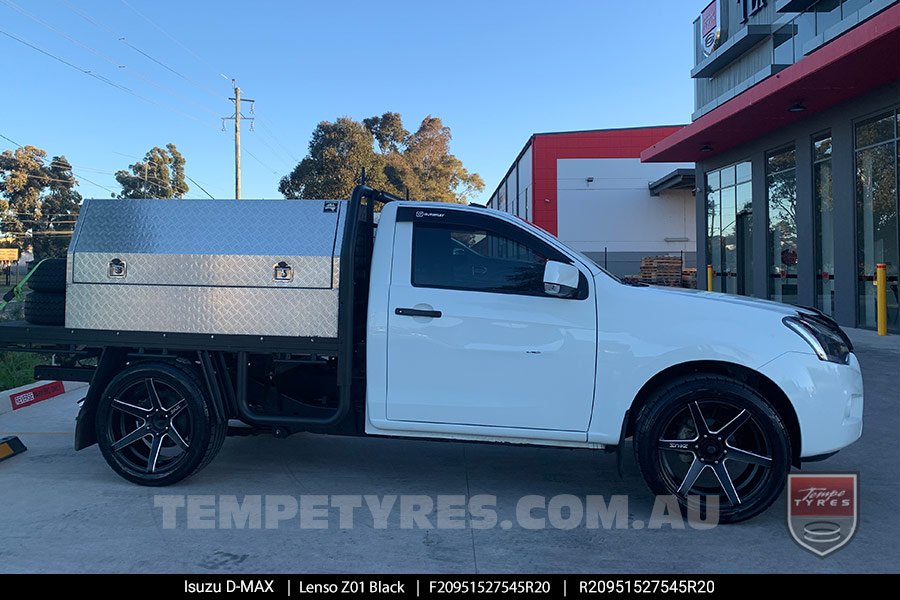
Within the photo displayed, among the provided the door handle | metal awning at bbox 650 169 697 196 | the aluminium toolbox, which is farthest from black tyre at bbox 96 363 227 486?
metal awning at bbox 650 169 697 196

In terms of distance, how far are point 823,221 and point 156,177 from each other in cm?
6057

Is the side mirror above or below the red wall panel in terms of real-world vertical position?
below

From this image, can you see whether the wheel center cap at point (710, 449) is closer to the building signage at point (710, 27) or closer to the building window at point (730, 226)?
the building window at point (730, 226)

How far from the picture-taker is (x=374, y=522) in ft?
14.3

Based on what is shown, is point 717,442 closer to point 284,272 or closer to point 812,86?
point 284,272

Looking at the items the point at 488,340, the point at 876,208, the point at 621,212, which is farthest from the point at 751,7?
the point at 488,340

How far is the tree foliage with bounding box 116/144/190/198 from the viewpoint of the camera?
2451 inches

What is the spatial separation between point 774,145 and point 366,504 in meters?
16.6

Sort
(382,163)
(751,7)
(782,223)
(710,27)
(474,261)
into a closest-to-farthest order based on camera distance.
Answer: (474,261) → (782,223) → (751,7) → (710,27) → (382,163)

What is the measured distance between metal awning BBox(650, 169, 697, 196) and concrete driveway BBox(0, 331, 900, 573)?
2475 centimetres

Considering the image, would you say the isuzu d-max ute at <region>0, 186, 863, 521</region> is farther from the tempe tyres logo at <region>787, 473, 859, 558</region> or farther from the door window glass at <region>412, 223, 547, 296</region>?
the tempe tyres logo at <region>787, 473, 859, 558</region>

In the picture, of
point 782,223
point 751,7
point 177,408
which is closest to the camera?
point 177,408

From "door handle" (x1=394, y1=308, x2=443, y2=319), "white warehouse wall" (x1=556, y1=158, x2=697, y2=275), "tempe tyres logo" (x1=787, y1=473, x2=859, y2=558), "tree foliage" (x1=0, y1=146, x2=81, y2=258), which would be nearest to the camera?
"tempe tyres logo" (x1=787, y1=473, x2=859, y2=558)

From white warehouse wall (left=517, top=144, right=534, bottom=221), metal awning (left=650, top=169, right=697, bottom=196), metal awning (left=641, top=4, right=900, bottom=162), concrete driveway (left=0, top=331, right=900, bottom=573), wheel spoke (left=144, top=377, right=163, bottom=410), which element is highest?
white warehouse wall (left=517, top=144, right=534, bottom=221)
